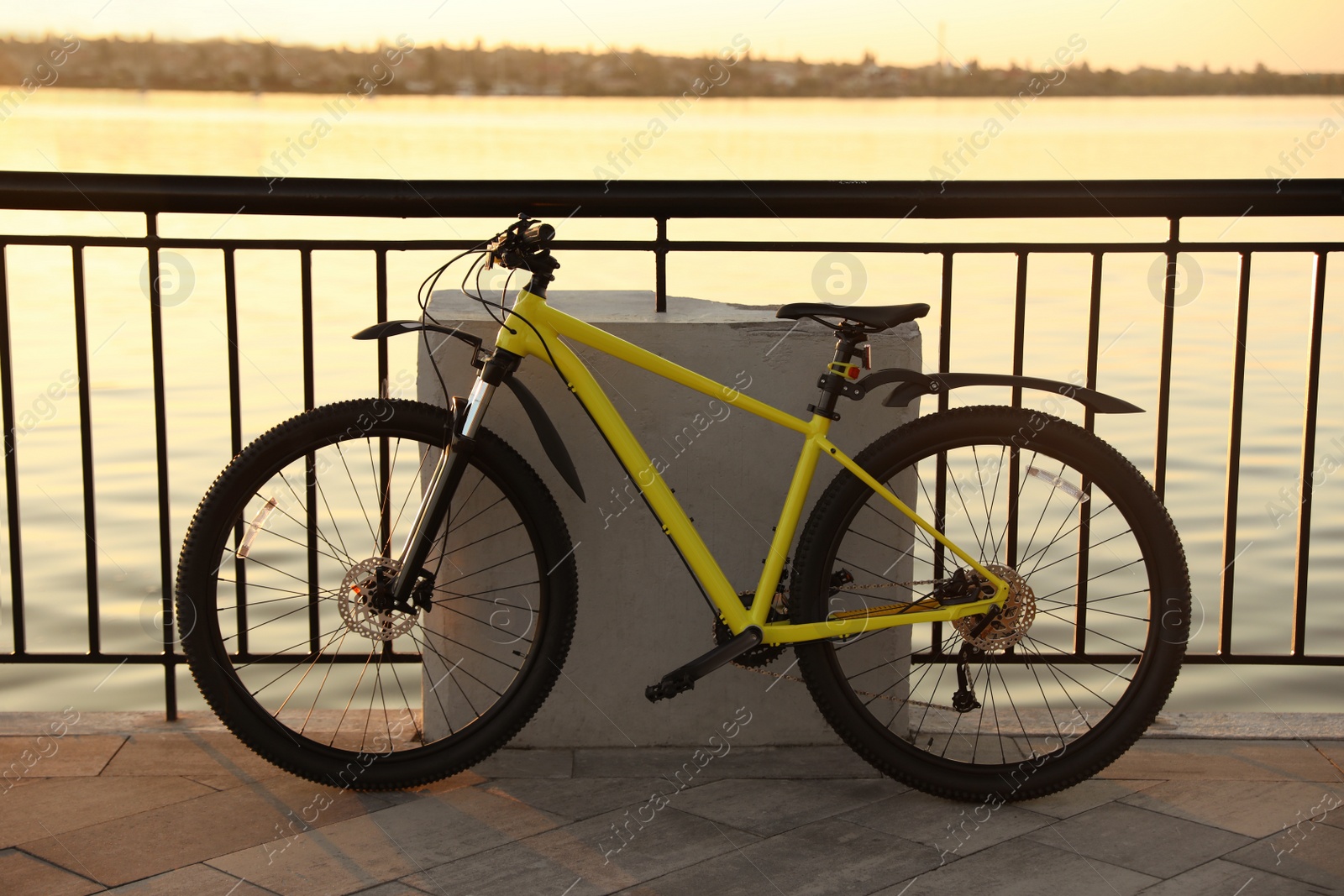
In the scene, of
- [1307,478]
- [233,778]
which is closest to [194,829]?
[233,778]

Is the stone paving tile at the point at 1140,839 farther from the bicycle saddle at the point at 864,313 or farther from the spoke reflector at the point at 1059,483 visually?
the bicycle saddle at the point at 864,313

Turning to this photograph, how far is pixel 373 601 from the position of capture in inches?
114

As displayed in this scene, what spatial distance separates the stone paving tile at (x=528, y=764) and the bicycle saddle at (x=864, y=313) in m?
1.21

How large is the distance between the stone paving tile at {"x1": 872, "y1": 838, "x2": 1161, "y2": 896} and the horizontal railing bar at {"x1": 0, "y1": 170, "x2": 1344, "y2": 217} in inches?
58.0

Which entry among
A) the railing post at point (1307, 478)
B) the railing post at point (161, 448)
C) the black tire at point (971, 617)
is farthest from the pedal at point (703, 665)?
the railing post at point (1307, 478)

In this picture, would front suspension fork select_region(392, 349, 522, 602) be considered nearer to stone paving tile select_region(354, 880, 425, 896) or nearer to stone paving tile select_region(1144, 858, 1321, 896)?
stone paving tile select_region(354, 880, 425, 896)

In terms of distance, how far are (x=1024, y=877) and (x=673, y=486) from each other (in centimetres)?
119

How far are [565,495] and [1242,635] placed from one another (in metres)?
3.35

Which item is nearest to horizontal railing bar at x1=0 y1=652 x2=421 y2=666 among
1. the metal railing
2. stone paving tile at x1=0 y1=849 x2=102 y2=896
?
the metal railing

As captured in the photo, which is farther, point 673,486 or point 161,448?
point 161,448

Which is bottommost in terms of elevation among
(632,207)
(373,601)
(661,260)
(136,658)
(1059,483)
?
(136,658)

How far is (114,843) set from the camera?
2.70 meters

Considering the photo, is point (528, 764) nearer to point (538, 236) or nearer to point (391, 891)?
point (391, 891)

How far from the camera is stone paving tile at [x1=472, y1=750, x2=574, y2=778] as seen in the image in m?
3.08
